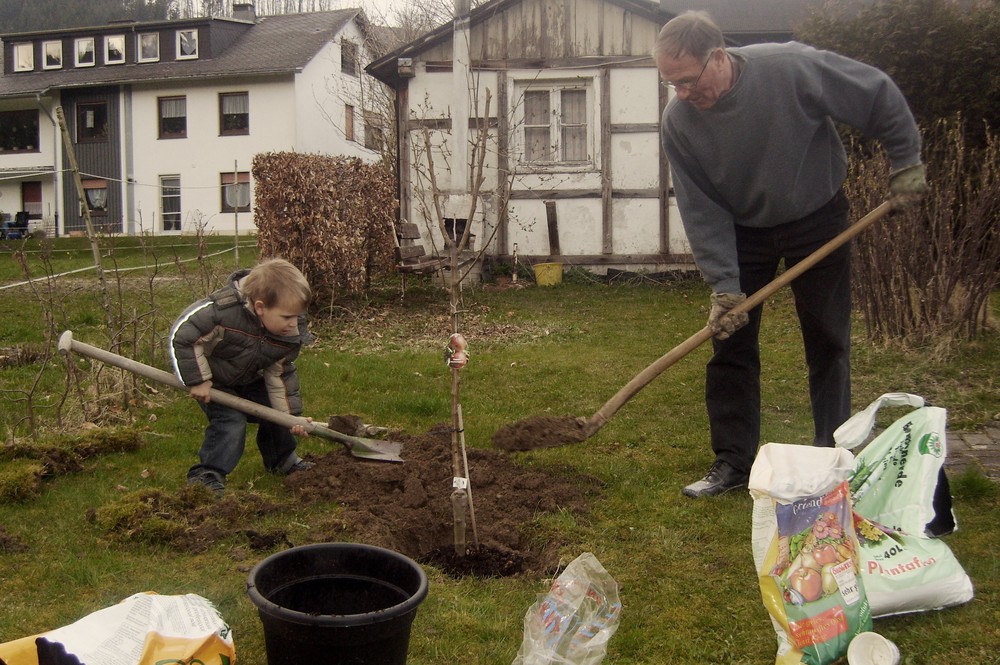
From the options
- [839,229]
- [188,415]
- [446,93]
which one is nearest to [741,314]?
[839,229]

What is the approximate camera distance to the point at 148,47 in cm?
3073

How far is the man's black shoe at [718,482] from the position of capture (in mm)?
4152

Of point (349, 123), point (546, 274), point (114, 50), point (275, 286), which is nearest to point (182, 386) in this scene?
point (275, 286)

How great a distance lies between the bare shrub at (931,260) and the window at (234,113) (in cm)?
2400

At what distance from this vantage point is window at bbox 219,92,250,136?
28.4m

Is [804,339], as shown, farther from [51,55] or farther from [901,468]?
[51,55]

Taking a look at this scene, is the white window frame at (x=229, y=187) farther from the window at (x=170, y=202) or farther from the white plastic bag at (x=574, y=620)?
the white plastic bag at (x=574, y=620)

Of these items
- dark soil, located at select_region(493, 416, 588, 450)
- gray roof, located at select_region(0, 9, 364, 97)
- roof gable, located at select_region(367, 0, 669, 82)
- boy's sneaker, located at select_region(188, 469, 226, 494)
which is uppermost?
gray roof, located at select_region(0, 9, 364, 97)

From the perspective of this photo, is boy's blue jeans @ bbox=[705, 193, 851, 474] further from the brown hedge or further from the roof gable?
the roof gable

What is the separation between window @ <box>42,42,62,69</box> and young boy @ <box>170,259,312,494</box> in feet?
107

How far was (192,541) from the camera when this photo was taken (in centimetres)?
363

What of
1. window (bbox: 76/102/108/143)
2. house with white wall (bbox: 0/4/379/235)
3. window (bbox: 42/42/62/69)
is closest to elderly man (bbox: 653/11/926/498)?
house with white wall (bbox: 0/4/379/235)

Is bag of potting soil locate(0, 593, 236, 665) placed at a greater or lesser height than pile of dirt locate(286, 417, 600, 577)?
greater

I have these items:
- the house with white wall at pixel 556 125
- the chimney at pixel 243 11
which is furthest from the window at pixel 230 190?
the house with white wall at pixel 556 125
